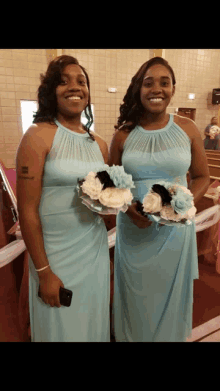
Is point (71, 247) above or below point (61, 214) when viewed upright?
below

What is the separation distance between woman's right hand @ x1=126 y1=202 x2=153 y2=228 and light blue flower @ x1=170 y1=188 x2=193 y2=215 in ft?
1.09

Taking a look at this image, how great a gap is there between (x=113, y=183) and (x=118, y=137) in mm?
638

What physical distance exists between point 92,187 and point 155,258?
0.83 metres

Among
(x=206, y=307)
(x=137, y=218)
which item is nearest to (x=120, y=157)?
(x=137, y=218)

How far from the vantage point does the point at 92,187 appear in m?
1.18

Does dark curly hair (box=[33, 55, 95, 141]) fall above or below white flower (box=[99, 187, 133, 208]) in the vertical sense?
above

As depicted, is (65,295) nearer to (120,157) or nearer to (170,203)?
(170,203)

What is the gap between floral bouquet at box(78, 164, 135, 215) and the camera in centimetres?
119

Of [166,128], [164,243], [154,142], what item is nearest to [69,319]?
[164,243]

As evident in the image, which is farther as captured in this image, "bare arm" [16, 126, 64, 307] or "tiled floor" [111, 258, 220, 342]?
"tiled floor" [111, 258, 220, 342]

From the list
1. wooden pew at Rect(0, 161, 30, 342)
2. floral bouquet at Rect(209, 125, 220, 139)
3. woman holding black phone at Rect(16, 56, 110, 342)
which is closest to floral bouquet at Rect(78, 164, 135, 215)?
woman holding black phone at Rect(16, 56, 110, 342)

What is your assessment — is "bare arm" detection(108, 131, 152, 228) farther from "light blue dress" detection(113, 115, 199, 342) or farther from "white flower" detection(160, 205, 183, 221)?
"white flower" detection(160, 205, 183, 221)
